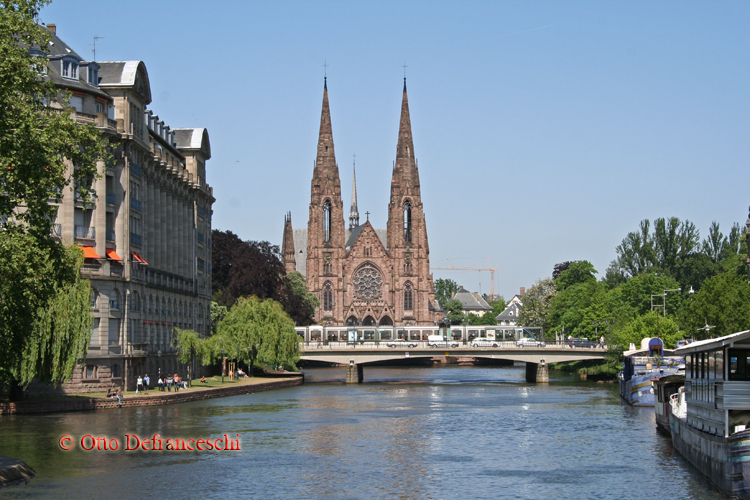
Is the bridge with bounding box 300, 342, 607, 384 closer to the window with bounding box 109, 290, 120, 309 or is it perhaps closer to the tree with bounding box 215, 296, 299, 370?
the tree with bounding box 215, 296, 299, 370

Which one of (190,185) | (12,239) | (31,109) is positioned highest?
(190,185)

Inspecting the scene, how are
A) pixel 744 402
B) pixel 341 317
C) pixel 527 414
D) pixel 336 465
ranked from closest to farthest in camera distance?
pixel 744 402
pixel 336 465
pixel 527 414
pixel 341 317

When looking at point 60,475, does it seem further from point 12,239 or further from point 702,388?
point 702,388

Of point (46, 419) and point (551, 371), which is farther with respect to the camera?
point (551, 371)

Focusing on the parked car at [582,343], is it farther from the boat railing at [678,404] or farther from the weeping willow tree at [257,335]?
the boat railing at [678,404]

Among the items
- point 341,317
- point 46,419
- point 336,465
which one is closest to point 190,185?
point 46,419

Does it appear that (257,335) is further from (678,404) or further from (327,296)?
(327,296)

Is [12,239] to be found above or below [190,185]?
below

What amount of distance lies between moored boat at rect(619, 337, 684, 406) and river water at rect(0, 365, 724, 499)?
1.46 metres

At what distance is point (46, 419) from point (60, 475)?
16743mm

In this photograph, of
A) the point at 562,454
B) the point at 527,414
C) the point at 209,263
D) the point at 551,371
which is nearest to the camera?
the point at 562,454

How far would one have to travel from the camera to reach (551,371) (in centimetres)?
12325

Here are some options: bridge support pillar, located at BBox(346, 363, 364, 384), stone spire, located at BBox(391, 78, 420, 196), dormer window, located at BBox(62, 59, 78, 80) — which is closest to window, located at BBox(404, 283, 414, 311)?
stone spire, located at BBox(391, 78, 420, 196)

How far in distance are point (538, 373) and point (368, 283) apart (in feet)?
262
